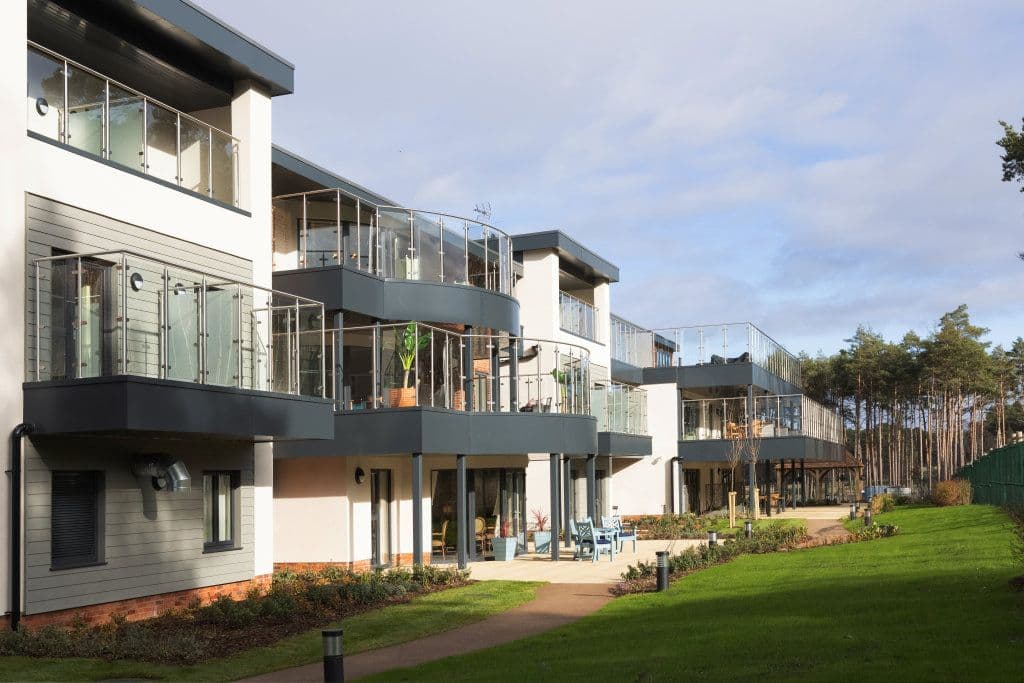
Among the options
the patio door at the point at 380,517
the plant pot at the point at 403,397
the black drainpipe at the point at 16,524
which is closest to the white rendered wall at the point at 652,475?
the patio door at the point at 380,517

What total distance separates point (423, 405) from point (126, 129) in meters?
8.52

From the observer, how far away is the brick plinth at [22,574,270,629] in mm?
15211

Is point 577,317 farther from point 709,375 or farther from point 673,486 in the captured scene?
point 673,486

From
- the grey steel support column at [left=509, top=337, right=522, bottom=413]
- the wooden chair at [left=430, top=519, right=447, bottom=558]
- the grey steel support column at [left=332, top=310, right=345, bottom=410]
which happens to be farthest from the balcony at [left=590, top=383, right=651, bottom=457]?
the grey steel support column at [left=332, top=310, right=345, bottom=410]

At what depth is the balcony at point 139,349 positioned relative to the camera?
14922 mm

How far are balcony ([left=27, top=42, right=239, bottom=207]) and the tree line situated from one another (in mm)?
57792

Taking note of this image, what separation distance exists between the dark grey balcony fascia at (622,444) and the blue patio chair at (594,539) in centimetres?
661

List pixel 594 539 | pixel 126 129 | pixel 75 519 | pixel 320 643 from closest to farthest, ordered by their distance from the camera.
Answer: pixel 320 643 < pixel 75 519 < pixel 126 129 < pixel 594 539

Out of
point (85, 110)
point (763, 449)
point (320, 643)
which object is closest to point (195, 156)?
point (85, 110)

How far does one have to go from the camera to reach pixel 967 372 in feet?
234

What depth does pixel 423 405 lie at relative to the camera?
23.1 meters

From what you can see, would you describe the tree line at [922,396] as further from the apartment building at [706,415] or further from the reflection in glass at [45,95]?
the reflection in glass at [45,95]

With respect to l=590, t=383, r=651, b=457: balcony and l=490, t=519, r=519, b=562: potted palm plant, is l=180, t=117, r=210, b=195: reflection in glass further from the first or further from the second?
l=590, t=383, r=651, b=457: balcony

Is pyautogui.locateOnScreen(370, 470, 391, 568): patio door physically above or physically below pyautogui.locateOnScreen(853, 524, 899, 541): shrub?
above
